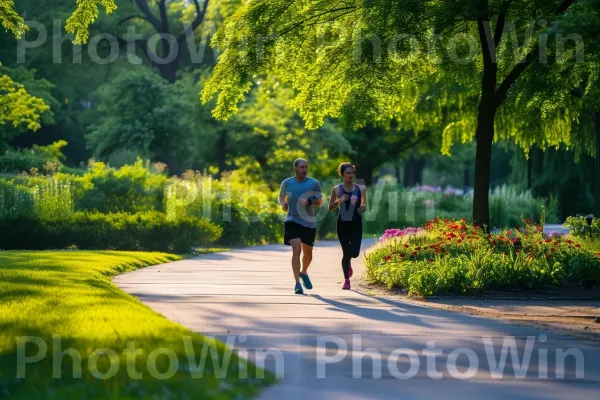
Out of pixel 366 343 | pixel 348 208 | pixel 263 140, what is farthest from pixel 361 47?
pixel 263 140

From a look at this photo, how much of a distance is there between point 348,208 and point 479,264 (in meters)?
2.12

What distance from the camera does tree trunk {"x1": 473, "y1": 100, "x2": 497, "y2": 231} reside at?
2033 centimetres

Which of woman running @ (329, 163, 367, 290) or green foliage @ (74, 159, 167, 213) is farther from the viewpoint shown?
green foliage @ (74, 159, 167, 213)

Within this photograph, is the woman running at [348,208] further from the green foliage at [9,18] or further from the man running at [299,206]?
the green foliage at [9,18]

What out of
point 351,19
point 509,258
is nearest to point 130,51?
point 351,19

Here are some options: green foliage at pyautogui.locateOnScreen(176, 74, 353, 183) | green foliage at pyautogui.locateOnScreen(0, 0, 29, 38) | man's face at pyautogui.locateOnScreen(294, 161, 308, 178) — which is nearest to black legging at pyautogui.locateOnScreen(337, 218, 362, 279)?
man's face at pyautogui.locateOnScreen(294, 161, 308, 178)

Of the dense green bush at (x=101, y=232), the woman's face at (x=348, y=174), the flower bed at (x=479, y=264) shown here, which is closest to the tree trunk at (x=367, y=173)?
the dense green bush at (x=101, y=232)

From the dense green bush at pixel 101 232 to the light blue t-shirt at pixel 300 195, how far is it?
10241 millimetres

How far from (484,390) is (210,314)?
482cm

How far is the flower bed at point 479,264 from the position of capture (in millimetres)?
15234

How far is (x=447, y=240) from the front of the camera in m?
18.3

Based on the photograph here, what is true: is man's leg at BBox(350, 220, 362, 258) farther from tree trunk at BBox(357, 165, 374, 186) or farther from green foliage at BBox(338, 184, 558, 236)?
tree trunk at BBox(357, 165, 374, 186)

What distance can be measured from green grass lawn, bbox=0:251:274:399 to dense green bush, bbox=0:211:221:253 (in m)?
10.8

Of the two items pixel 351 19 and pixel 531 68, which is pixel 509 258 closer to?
pixel 531 68
